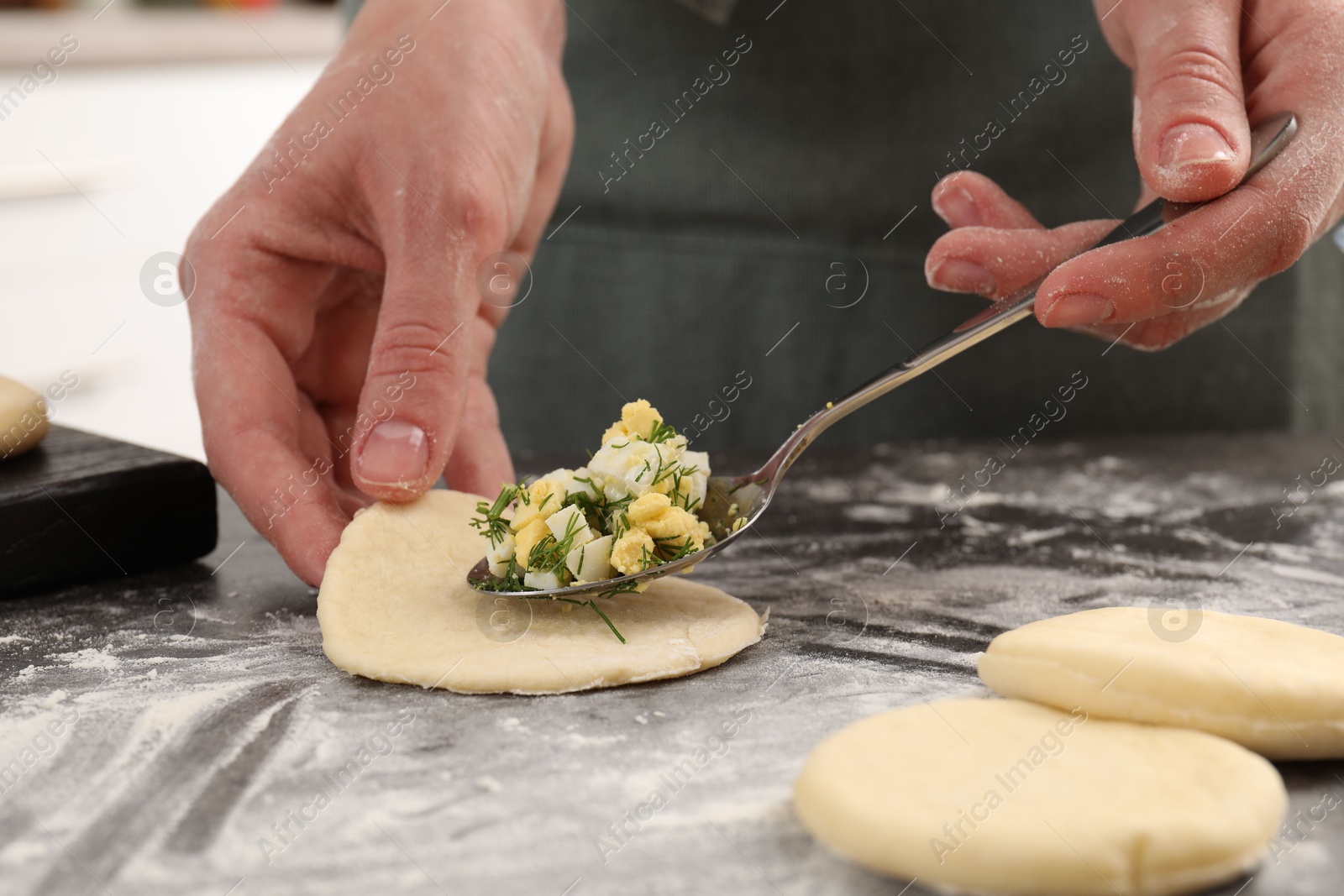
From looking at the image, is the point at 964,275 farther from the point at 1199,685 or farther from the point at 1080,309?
the point at 1199,685

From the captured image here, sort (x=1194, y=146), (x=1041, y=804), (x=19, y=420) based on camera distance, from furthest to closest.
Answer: (x=19, y=420) → (x=1194, y=146) → (x=1041, y=804)

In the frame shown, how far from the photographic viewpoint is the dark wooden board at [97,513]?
1422 mm

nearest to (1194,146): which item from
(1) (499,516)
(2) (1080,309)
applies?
(2) (1080,309)

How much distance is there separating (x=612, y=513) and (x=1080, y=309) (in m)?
0.56

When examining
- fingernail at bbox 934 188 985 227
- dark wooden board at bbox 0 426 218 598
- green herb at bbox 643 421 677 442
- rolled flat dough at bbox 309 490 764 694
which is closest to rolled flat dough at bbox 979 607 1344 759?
rolled flat dough at bbox 309 490 764 694

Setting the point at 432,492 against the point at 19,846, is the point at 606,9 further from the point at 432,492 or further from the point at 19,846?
the point at 19,846

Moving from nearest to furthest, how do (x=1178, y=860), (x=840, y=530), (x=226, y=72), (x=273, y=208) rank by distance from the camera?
1. (x=1178, y=860)
2. (x=273, y=208)
3. (x=840, y=530)
4. (x=226, y=72)

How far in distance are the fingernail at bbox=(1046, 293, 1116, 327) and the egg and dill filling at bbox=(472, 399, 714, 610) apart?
0.43 m

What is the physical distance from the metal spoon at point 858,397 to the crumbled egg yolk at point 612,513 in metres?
0.02

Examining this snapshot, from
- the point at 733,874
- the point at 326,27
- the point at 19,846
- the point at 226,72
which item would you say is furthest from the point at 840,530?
the point at 326,27

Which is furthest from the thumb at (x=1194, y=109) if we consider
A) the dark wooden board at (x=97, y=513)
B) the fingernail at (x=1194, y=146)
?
the dark wooden board at (x=97, y=513)

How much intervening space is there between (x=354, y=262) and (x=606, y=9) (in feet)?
2.81

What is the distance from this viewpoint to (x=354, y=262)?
64.2 inches

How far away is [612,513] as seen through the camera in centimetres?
124
